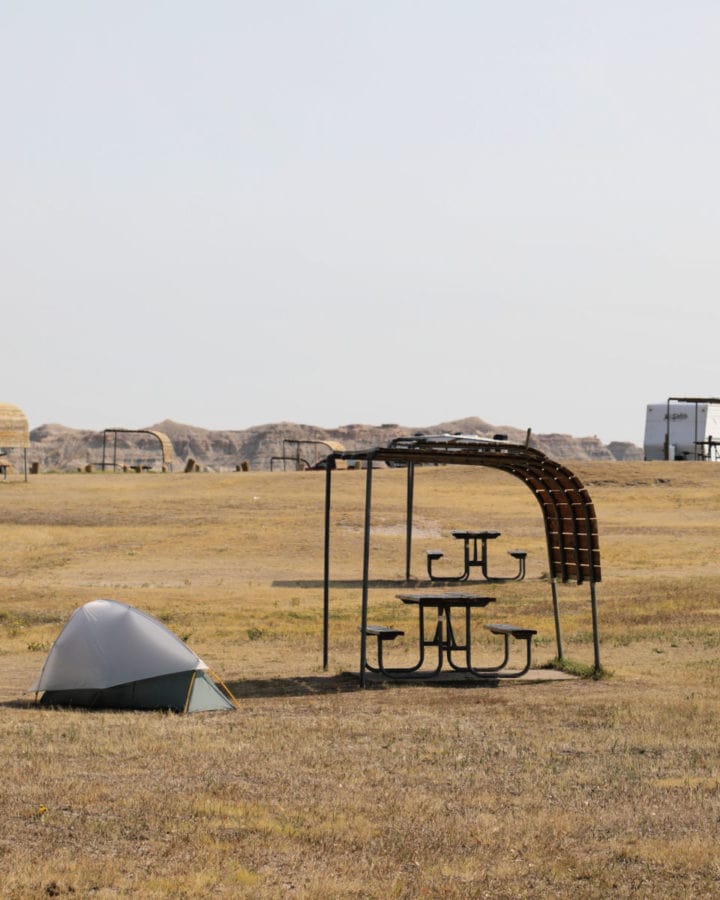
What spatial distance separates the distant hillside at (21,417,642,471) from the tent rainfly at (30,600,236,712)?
381 feet

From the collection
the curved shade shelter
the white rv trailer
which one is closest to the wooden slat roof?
the curved shade shelter

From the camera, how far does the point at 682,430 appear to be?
192 feet

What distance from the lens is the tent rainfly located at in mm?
12586

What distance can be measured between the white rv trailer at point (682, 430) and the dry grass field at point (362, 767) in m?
34.0

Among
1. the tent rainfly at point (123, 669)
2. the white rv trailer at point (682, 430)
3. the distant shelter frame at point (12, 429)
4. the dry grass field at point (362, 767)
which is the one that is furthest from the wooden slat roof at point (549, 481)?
the white rv trailer at point (682, 430)

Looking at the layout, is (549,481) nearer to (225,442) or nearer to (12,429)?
(12,429)

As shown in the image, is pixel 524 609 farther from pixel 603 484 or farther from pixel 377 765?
pixel 603 484

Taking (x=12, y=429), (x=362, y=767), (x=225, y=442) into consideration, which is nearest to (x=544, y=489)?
(x=362, y=767)

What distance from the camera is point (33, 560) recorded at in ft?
96.2

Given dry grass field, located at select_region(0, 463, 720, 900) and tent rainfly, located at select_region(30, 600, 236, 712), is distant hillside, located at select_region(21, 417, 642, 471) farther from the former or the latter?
tent rainfly, located at select_region(30, 600, 236, 712)

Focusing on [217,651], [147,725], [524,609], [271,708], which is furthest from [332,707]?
[524,609]

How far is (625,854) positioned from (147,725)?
520 cm

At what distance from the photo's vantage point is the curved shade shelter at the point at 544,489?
46.5ft

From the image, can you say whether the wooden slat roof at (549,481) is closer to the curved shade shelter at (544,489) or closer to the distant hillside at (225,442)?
the curved shade shelter at (544,489)
